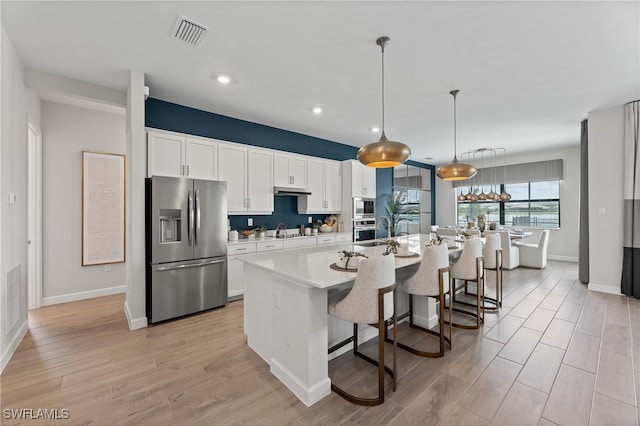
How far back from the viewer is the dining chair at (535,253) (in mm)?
5910

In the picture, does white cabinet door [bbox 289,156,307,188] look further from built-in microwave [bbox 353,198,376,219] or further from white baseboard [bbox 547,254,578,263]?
white baseboard [bbox 547,254,578,263]

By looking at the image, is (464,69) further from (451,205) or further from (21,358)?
(451,205)

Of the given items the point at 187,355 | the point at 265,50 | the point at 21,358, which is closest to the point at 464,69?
the point at 265,50

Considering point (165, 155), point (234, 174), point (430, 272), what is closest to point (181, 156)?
point (165, 155)

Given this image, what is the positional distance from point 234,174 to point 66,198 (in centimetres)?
242

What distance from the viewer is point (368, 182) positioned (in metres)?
6.19

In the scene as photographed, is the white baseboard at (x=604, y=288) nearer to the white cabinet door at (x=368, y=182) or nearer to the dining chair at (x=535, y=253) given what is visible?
the dining chair at (x=535, y=253)

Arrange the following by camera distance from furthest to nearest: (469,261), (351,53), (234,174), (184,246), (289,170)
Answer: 1. (289,170)
2. (234,174)
3. (184,246)
4. (469,261)
5. (351,53)

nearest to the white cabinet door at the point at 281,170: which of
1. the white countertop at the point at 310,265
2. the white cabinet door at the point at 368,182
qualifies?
the white cabinet door at the point at 368,182

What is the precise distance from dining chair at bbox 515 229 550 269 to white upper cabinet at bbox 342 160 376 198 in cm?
354

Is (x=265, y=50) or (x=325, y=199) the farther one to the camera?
(x=325, y=199)

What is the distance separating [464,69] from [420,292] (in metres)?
2.44

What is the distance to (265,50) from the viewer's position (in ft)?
8.89

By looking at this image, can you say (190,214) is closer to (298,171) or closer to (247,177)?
(247,177)
